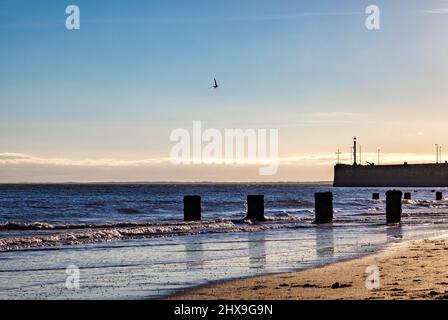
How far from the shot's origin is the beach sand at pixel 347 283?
38.2ft

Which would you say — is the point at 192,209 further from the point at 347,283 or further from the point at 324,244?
the point at 347,283

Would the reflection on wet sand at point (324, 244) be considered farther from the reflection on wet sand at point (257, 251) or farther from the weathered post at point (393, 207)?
the weathered post at point (393, 207)

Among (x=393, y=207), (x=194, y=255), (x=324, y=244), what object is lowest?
(x=324, y=244)

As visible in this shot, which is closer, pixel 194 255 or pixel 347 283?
pixel 347 283

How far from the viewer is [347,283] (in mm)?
13117

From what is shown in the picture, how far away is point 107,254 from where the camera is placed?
19875 mm

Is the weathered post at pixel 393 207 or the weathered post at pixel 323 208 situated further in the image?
the weathered post at pixel 323 208

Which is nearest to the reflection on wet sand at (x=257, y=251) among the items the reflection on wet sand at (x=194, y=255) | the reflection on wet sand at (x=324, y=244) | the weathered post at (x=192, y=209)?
the reflection on wet sand at (x=194, y=255)

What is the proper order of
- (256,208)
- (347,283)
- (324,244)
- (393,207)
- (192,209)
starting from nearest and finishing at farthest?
1. (347,283)
2. (324,244)
3. (393,207)
4. (192,209)
5. (256,208)

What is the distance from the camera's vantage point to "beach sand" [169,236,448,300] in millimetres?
11641

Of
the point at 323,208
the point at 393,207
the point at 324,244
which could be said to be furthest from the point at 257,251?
the point at 323,208

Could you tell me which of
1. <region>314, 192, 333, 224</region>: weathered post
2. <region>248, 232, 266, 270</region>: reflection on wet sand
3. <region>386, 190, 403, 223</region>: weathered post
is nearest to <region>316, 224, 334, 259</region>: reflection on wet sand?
<region>248, 232, 266, 270</region>: reflection on wet sand

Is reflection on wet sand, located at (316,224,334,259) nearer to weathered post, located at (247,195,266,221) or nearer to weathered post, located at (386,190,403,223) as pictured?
weathered post, located at (386,190,403,223)
